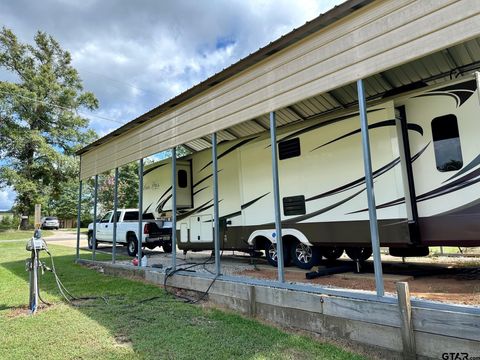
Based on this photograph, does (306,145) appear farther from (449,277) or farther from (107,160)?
(107,160)

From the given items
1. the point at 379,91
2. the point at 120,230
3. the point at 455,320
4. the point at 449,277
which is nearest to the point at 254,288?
the point at 455,320

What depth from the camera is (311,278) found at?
18.3 feet

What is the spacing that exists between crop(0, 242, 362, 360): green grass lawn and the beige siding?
3.07m

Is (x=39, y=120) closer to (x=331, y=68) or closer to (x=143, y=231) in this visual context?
(x=143, y=231)

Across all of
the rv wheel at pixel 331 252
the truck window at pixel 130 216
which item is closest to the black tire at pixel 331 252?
the rv wheel at pixel 331 252

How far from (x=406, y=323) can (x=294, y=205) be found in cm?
356

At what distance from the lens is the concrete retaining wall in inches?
123

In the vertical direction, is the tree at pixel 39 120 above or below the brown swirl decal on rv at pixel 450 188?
above

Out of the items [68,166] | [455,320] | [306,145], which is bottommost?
[455,320]

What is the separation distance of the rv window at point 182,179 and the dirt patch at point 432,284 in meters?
3.83

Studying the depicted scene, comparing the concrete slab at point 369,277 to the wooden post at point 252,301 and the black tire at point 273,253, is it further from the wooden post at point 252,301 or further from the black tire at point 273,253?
the wooden post at point 252,301

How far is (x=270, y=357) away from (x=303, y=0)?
5.24 meters

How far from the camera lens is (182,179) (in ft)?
31.0

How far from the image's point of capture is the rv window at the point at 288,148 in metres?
6.80
